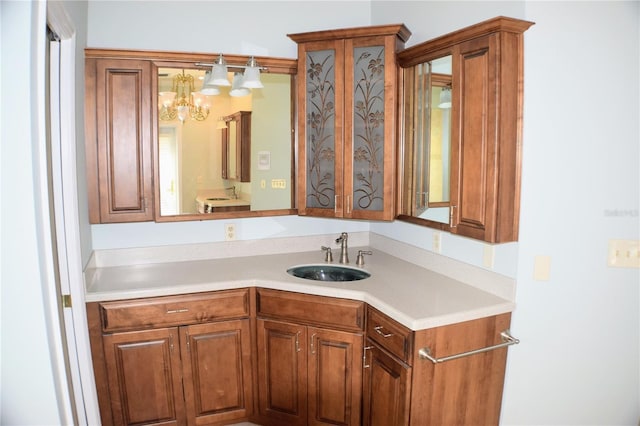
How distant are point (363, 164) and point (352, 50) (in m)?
0.64

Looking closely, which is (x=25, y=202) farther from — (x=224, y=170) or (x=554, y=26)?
(x=554, y=26)

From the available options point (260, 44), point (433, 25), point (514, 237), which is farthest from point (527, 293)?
point (260, 44)

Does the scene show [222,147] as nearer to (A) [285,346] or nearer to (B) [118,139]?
(B) [118,139]

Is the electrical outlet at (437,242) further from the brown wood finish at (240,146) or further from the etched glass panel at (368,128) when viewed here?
the brown wood finish at (240,146)

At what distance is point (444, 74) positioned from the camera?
217cm

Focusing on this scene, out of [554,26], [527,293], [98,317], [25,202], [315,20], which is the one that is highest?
[315,20]

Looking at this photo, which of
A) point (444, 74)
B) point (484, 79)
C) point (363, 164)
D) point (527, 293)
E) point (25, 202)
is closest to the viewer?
point (25, 202)

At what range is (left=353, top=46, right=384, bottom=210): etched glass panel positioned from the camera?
2504 millimetres

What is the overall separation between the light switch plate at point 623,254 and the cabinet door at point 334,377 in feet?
3.94

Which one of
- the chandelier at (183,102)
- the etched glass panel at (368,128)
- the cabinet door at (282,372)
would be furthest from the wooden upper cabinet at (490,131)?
the chandelier at (183,102)

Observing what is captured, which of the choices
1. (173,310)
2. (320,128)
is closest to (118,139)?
(173,310)

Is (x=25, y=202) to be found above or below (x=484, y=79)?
below

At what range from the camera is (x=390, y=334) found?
79.8 inches

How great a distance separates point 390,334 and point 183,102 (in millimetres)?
1722
